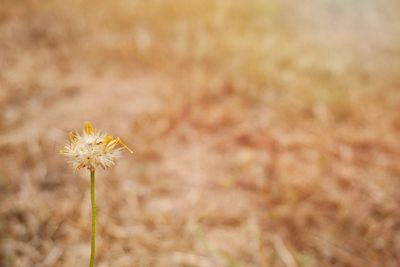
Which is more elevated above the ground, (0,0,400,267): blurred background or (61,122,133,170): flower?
(0,0,400,267): blurred background

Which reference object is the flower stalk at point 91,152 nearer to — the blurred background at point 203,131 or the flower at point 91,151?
the flower at point 91,151

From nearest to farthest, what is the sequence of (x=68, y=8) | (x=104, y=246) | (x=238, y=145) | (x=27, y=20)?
(x=104, y=246), (x=238, y=145), (x=27, y=20), (x=68, y=8)

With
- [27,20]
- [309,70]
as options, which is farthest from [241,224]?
[27,20]

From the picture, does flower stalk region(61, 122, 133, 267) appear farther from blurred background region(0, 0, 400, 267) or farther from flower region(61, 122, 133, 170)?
blurred background region(0, 0, 400, 267)

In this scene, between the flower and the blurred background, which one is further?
the blurred background

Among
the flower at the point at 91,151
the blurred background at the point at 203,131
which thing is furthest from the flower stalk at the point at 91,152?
the blurred background at the point at 203,131

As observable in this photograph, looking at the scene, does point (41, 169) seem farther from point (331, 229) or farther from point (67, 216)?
point (331, 229)

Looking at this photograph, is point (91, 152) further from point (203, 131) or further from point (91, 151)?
point (203, 131)

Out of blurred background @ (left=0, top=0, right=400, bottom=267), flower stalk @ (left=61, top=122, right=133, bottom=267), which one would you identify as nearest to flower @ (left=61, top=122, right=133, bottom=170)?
flower stalk @ (left=61, top=122, right=133, bottom=267)

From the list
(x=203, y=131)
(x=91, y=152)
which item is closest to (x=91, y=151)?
(x=91, y=152)
